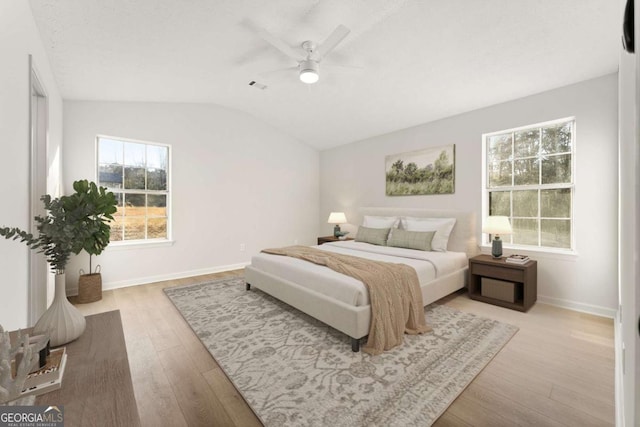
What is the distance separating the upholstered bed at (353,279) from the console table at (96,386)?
1.53m

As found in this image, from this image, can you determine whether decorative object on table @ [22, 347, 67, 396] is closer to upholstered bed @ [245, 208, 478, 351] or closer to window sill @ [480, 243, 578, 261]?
upholstered bed @ [245, 208, 478, 351]

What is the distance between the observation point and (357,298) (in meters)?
2.23

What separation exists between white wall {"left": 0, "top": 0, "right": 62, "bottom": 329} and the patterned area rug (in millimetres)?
1285

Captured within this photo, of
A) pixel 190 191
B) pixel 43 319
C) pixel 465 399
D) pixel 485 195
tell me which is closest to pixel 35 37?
pixel 43 319

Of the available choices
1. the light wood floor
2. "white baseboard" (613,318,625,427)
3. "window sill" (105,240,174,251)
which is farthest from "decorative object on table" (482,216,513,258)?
"window sill" (105,240,174,251)

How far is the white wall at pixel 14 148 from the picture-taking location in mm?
1460

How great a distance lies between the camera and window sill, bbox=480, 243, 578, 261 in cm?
309

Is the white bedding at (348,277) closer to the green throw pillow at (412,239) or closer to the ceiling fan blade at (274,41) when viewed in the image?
the green throw pillow at (412,239)

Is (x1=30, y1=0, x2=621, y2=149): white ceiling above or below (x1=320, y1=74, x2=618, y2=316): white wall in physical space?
above

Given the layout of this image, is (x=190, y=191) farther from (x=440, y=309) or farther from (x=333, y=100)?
(x=440, y=309)

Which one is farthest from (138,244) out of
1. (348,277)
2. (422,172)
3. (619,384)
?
(619,384)

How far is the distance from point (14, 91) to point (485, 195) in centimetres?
468

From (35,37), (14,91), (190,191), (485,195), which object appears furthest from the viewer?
(190,191)

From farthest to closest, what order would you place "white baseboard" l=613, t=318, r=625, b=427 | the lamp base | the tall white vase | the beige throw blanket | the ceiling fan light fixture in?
the lamp base < the ceiling fan light fixture < the beige throw blanket < "white baseboard" l=613, t=318, r=625, b=427 < the tall white vase
